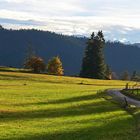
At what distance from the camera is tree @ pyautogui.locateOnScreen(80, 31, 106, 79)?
128 m

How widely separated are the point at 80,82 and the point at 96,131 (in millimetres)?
69024

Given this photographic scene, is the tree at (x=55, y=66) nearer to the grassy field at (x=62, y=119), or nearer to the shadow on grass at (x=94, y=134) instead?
the grassy field at (x=62, y=119)

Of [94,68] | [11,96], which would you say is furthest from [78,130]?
[94,68]

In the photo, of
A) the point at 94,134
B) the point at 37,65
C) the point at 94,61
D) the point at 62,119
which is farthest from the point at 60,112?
the point at 37,65

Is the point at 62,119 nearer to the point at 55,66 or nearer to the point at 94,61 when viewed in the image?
the point at 94,61

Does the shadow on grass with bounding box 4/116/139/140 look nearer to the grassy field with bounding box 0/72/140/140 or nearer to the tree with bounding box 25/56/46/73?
the grassy field with bounding box 0/72/140/140

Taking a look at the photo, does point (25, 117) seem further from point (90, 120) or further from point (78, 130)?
point (78, 130)

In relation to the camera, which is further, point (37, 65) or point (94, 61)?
point (37, 65)

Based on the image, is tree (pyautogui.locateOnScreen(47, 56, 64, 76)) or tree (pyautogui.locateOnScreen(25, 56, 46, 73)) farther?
tree (pyautogui.locateOnScreen(47, 56, 64, 76))

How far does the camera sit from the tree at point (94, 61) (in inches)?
5049

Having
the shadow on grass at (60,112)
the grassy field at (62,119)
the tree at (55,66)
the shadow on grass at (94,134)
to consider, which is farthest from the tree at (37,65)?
the shadow on grass at (94,134)

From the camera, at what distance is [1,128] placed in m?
35.5

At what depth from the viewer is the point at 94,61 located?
12825cm

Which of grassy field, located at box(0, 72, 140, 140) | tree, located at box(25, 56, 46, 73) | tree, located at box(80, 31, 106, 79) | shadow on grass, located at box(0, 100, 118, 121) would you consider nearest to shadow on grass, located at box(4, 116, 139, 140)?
grassy field, located at box(0, 72, 140, 140)
